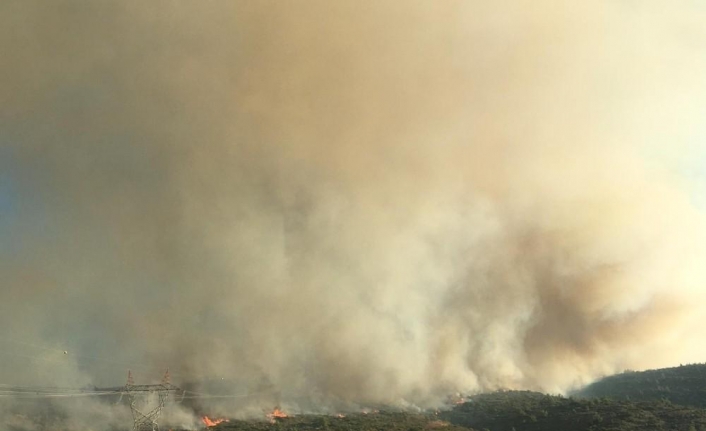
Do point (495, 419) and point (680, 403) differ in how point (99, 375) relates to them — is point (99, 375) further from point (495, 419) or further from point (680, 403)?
Result: point (680, 403)

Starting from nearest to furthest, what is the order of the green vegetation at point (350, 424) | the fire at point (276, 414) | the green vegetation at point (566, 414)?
the green vegetation at point (566, 414), the green vegetation at point (350, 424), the fire at point (276, 414)

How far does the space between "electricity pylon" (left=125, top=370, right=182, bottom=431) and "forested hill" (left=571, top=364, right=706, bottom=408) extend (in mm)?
35305

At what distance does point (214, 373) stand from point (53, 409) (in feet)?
51.4

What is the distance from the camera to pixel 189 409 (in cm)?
4722

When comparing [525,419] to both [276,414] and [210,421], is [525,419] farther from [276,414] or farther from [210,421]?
[210,421]

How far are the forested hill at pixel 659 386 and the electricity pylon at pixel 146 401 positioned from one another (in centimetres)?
3531

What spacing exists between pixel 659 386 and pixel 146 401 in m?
41.4

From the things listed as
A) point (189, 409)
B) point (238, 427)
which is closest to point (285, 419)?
point (238, 427)

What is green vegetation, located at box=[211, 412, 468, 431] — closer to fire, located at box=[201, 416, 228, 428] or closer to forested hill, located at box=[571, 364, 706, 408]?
fire, located at box=[201, 416, 228, 428]

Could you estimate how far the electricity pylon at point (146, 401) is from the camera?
40969mm

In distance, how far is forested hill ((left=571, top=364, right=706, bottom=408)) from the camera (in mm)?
43594

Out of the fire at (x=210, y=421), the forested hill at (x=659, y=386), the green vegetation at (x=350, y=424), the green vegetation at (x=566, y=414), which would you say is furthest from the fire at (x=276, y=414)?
the forested hill at (x=659, y=386)

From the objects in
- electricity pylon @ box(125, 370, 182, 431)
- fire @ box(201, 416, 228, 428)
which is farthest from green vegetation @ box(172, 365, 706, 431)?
electricity pylon @ box(125, 370, 182, 431)

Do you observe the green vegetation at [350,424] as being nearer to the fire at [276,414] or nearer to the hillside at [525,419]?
the hillside at [525,419]
